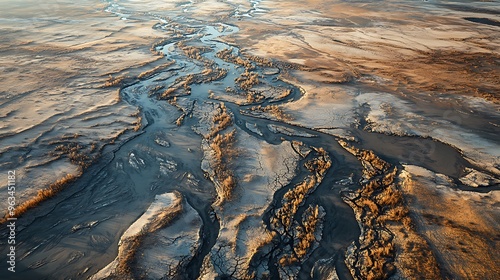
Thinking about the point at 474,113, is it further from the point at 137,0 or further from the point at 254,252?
the point at 137,0

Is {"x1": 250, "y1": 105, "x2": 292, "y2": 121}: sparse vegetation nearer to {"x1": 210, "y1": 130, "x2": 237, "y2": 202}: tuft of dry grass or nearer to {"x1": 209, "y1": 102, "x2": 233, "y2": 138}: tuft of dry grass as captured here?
{"x1": 209, "y1": 102, "x2": 233, "y2": 138}: tuft of dry grass

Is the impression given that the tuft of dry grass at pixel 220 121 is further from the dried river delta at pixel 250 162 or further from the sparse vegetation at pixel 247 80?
the sparse vegetation at pixel 247 80

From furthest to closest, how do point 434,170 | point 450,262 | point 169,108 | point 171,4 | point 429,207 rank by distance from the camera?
point 171,4, point 169,108, point 434,170, point 429,207, point 450,262

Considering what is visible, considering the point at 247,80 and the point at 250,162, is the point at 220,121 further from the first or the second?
the point at 247,80

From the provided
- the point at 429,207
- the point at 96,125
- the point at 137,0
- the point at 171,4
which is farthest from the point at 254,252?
the point at 137,0

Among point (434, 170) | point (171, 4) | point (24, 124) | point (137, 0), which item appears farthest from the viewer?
point (137, 0)

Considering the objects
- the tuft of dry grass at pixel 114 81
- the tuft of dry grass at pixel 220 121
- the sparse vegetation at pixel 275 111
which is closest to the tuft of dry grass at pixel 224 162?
the tuft of dry grass at pixel 220 121

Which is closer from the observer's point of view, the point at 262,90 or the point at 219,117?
the point at 219,117

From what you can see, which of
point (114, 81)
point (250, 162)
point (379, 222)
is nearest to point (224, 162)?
point (250, 162)

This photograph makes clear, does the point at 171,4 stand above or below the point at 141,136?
above
